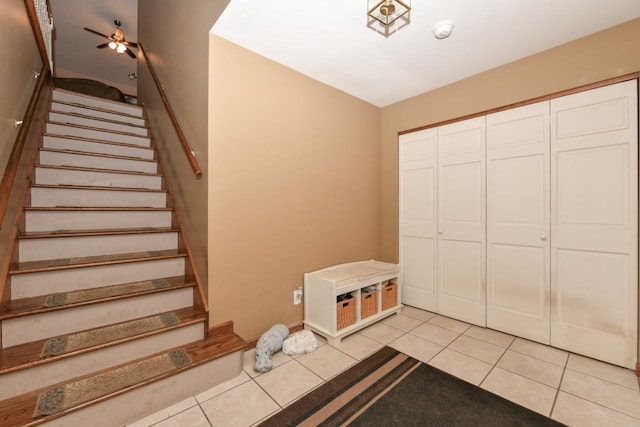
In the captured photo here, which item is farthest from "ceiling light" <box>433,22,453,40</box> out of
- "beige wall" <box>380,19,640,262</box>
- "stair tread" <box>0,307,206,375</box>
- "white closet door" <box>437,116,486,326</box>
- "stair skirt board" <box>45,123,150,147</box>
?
"stair skirt board" <box>45,123,150,147</box>

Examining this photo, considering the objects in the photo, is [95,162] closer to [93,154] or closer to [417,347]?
[93,154]

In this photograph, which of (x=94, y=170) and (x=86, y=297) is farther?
(x=94, y=170)

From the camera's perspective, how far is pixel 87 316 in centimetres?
182

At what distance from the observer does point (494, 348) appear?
236 cm

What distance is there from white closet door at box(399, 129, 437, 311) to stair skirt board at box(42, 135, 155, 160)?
328cm

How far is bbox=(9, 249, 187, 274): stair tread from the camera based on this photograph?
6.10 ft

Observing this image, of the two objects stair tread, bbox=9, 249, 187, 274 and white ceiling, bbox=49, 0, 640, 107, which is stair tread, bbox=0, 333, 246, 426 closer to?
stair tread, bbox=9, 249, 187, 274

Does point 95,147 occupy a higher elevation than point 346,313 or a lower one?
higher

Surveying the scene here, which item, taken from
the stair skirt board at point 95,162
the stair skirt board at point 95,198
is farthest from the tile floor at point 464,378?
the stair skirt board at point 95,162

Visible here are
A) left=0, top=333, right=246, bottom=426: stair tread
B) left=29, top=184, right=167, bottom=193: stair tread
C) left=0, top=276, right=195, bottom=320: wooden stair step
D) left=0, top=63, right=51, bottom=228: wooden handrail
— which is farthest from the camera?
left=29, top=184, right=167, bottom=193: stair tread

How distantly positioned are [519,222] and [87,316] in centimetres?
349

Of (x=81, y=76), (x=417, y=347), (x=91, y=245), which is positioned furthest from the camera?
(x=81, y=76)

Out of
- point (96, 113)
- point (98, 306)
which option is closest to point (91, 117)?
point (96, 113)

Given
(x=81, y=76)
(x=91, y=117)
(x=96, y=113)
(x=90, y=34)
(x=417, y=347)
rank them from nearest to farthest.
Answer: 1. (x=417, y=347)
2. (x=91, y=117)
3. (x=96, y=113)
4. (x=90, y=34)
5. (x=81, y=76)
